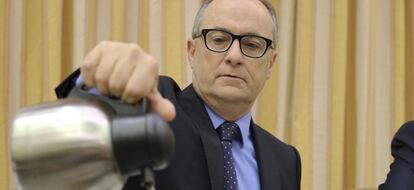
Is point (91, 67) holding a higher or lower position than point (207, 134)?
higher

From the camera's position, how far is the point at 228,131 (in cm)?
118

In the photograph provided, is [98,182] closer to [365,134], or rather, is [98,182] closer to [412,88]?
[365,134]

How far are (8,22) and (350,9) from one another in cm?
129

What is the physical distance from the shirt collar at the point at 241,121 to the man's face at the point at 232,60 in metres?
0.03

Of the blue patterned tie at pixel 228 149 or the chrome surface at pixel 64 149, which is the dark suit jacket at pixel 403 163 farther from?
the chrome surface at pixel 64 149

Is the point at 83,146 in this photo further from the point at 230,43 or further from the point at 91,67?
the point at 230,43

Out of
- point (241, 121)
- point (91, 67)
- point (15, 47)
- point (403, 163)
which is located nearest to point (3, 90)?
point (15, 47)

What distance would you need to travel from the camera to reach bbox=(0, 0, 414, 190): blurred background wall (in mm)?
1977

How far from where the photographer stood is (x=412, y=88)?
2.26 metres

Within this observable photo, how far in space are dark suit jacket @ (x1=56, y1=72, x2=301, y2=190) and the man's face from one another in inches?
2.0

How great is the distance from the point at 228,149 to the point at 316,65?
1.12m

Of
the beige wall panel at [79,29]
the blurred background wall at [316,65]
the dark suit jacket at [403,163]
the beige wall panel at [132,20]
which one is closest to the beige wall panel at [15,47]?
the blurred background wall at [316,65]

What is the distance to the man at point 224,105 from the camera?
1082 millimetres

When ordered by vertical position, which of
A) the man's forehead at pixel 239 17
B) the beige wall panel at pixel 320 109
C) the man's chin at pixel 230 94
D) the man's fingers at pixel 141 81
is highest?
the man's forehead at pixel 239 17
